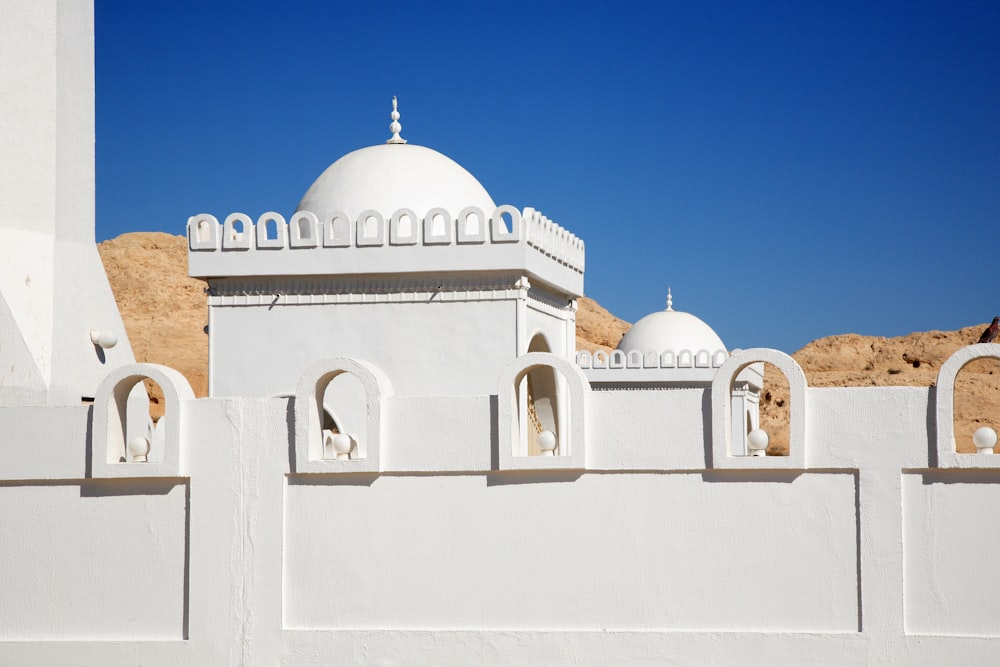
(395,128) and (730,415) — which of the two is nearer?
(730,415)

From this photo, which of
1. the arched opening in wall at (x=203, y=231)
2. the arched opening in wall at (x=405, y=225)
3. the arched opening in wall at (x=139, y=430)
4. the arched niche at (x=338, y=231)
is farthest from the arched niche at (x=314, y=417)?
the arched opening in wall at (x=203, y=231)

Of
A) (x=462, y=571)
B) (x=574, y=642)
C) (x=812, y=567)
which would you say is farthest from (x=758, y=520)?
(x=462, y=571)

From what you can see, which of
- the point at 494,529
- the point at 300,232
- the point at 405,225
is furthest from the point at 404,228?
the point at 494,529

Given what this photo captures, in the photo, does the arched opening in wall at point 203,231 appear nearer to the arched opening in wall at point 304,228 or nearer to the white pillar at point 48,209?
the arched opening in wall at point 304,228

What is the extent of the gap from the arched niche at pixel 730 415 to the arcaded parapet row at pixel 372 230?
13.0 feet

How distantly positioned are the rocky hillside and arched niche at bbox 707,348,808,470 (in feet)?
63.3

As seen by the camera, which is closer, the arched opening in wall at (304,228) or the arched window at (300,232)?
the arched window at (300,232)

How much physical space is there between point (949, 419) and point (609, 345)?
34863mm

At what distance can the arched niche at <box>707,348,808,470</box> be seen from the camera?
9695mm

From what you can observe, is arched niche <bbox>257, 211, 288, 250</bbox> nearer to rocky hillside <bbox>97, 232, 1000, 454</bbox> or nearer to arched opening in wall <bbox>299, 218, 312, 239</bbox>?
arched opening in wall <bbox>299, 218, 312, 239</bbox>

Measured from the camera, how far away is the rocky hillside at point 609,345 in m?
31.7

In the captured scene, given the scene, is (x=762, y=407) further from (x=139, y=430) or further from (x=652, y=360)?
(x=139, y=430)

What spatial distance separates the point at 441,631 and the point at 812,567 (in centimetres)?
308

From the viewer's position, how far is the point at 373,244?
529 inches
